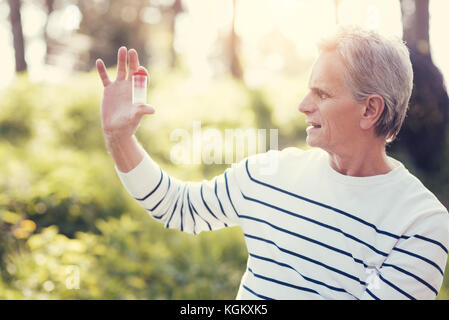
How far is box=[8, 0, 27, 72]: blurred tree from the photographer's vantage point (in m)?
8.13

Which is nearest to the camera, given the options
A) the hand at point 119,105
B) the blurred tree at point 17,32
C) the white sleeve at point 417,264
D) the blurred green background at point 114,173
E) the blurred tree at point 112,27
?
the white sleeve at point 417,264

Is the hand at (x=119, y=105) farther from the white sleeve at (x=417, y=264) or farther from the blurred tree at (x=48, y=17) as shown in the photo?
the blurred tree at (x=48, y=17)

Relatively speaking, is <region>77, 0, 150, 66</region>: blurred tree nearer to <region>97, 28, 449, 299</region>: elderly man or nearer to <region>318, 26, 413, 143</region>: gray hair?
<region>97, 28, 449, 299</region>: elderly man

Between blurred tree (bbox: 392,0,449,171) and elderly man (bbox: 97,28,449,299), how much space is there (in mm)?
3700

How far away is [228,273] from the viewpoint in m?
3.36

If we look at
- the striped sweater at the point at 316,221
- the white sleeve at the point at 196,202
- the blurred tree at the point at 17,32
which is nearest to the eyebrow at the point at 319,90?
the striped sweater at the point at 316,221

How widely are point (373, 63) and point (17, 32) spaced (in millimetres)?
8416

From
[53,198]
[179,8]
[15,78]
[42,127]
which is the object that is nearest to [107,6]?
[179,8]

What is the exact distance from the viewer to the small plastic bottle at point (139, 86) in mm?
1393

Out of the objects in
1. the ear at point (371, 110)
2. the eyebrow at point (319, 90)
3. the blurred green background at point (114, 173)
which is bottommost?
the blurred green background at point (114, 173)

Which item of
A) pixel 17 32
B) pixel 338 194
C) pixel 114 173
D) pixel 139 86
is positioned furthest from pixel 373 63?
pixel 17 32

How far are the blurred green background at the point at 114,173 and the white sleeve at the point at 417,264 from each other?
1164 millimetres

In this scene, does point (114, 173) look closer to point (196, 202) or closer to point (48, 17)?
point (196, 202)

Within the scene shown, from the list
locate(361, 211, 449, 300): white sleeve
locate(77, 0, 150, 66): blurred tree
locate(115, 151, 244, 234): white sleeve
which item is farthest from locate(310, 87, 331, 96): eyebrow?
locate(77, 0, 150, 66): blurred tree
